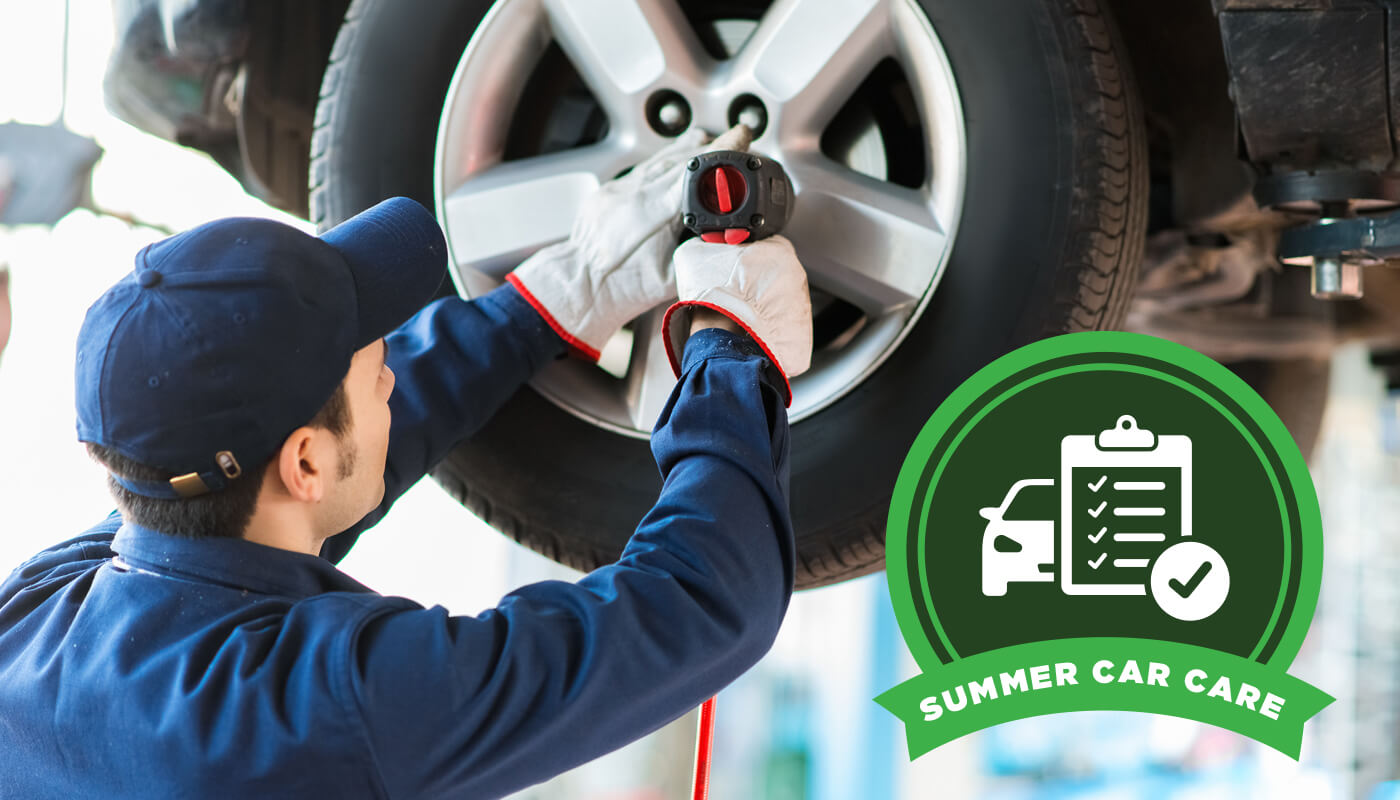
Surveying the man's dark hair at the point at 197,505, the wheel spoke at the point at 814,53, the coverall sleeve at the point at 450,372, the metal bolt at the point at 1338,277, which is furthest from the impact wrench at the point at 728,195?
the metal bolt at the point at 1338,277

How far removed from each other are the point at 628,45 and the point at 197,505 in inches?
21.0

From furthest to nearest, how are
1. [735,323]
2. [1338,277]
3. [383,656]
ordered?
[1338,277] < [735,323] < [383,656]

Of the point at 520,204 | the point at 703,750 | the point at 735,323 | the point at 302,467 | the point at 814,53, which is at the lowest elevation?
the point at 703,750

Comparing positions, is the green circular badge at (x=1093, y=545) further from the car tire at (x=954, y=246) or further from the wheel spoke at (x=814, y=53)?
the wheel spoke at (x=814, y=53)

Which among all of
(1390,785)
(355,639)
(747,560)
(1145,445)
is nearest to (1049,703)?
(1145,445)

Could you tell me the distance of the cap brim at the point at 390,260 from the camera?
897 millimetres

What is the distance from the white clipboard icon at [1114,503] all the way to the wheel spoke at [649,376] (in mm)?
346

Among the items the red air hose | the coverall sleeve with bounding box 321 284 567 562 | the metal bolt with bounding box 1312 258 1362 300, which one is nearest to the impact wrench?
the red air hose

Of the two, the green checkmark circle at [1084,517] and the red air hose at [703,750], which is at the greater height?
the green checkmark circle at [1084,517]

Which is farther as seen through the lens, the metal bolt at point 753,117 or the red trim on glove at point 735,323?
the metal bolt at point 753,117

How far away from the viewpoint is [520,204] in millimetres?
1159

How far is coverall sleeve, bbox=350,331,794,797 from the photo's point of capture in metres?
0.77

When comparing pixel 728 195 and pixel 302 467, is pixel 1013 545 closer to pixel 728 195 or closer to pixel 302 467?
pixel 728 195

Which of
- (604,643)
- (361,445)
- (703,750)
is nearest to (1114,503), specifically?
(703,750)
